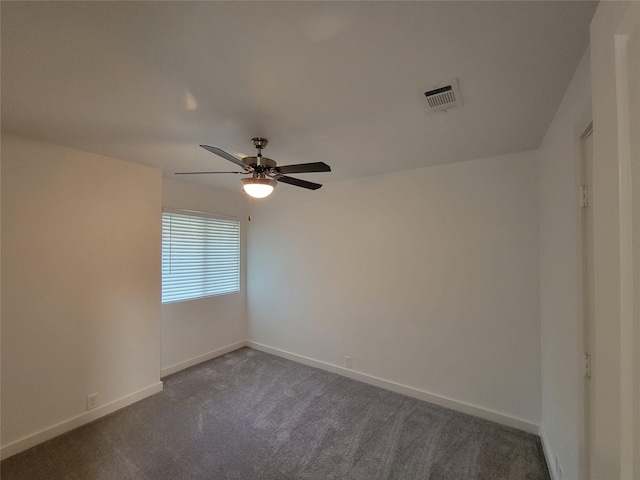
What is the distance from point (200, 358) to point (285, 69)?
12.5 feet

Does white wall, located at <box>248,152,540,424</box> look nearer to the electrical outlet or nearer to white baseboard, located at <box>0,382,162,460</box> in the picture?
Answer: white baseboard, located at <box>0,382,162,460</box>

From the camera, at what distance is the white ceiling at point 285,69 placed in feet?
3.35

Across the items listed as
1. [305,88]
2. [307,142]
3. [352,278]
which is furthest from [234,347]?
[305,88]

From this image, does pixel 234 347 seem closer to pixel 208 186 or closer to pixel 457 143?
pixel 208 186

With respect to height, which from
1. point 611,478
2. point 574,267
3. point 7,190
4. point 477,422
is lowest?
point 477,422

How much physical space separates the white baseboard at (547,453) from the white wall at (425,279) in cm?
16

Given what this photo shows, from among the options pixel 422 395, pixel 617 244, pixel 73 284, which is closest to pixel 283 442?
pixel 422 395

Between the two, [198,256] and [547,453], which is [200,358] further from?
[547,453]

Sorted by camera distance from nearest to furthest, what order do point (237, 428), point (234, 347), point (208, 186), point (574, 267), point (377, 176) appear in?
point (574, 267)
point (237, 428)
point (377, 176)
point (208, 186)
point (234, 347)

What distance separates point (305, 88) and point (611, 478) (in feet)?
5.92

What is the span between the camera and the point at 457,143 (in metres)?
2.24

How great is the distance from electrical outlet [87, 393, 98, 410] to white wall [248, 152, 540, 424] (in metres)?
2.15

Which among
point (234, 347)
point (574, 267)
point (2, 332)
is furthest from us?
point (234, 347)

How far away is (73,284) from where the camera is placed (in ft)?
7.93
